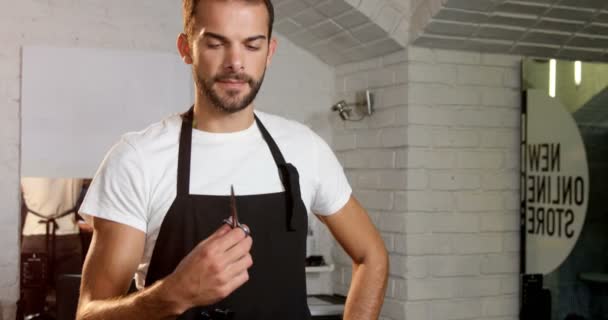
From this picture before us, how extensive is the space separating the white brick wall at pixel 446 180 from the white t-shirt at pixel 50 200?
140cm

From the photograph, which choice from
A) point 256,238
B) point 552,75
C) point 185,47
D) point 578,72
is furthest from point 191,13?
point 578,72

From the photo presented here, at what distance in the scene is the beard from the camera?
61.2 inches

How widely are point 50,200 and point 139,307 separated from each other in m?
2.58

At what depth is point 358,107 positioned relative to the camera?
399 cm

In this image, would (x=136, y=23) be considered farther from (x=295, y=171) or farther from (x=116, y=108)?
(x=295, y=171)

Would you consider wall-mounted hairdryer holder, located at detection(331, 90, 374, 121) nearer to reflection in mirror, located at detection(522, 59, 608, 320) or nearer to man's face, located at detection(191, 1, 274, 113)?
reflection in mirror, located at detection(522, 59, 608, 320)

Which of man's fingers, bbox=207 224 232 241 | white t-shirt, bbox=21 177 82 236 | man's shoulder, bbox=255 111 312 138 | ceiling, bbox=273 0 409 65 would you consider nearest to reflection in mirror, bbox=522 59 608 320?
ceiling, bbox=273 0 409 65

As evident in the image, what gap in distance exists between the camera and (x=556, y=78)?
3.81m

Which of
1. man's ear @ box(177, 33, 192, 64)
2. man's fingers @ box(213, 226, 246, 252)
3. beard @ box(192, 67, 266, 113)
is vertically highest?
man's ear @ box(177, 33, 192, 64)

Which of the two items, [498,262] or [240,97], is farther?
[498,262]

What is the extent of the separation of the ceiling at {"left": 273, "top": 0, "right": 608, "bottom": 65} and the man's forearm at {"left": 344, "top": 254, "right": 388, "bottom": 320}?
172 centimetres

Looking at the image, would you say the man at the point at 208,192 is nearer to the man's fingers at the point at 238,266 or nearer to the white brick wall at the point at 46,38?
the man's fingers at the point at 238,266

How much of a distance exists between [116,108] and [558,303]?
2.26m

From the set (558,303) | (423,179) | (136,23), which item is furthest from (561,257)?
(136,23)
